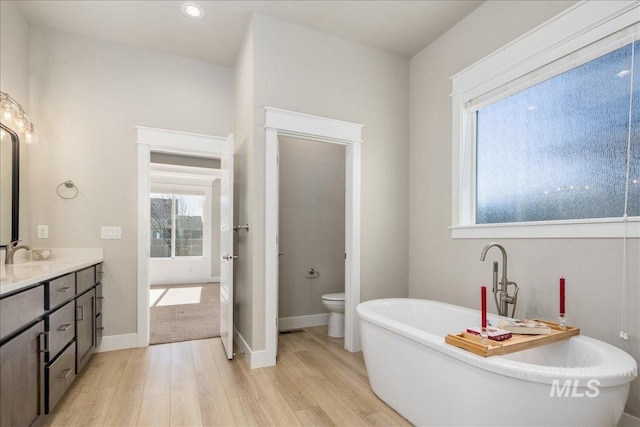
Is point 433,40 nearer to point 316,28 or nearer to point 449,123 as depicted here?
point 449,123

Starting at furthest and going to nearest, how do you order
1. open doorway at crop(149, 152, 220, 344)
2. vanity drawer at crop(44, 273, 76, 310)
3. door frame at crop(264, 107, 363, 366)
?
open doorway at crop(149, 152, 220, 344) → door frame at crop(264, 107, 363, 366) → vanity drawer at crop(44, 273, 76, 310)

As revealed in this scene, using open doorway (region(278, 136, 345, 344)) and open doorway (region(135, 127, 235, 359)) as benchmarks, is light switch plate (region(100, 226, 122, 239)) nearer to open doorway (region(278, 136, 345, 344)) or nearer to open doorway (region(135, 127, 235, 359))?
open doorway (region(135, 127, 235, 359))

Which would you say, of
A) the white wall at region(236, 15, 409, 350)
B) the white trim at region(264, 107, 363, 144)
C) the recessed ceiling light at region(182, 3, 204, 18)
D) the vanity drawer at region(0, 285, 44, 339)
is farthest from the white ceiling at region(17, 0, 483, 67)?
the vanity drawer at region(0, 285, 44, 339)

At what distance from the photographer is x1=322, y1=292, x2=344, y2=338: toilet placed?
3480mm

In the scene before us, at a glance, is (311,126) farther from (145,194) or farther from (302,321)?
(302,321)

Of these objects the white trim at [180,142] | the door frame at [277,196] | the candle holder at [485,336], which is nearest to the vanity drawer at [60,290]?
the door frame at [277,196]

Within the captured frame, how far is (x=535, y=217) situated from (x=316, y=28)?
95.2 inches

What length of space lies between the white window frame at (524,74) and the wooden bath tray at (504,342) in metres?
0.64

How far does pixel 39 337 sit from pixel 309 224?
2.68 metres

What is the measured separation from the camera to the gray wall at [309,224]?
152 inches

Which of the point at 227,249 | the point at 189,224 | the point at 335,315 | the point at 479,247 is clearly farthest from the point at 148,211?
the point at 189,224

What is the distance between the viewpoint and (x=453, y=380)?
1604 millimetres

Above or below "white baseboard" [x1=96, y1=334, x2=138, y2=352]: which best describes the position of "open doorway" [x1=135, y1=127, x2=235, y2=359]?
above

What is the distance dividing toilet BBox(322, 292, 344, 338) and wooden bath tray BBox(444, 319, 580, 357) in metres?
1.89
